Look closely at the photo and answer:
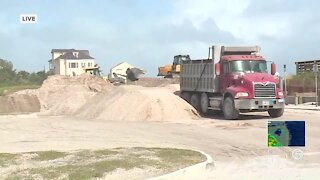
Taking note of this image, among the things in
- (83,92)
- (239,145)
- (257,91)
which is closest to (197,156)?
(239,145)

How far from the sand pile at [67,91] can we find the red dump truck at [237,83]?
11.9 meters

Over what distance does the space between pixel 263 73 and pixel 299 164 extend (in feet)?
49.5

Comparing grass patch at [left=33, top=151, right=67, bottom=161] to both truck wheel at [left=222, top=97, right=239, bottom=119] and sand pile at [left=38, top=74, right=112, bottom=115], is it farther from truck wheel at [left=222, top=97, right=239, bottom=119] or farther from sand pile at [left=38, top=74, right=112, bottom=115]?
sand pile at [left=38, top=74, right=112, bottom=115]

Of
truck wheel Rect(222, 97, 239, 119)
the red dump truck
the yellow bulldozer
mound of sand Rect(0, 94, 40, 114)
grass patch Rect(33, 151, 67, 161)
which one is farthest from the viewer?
the yellow bulldozer

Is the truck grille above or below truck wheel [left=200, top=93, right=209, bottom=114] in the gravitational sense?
above

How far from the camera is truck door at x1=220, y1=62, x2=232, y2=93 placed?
27.8m

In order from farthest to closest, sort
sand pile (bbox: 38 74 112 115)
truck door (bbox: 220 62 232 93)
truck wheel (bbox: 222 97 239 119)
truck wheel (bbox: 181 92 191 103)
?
1. sand pile (bbox: 38 74 112 115)
2. truck wheel (bbox: 181 92 191 103)
3. truck door (bbox: 220 62 232 93)
4. truck wheel (bbox: 222 97 239 119)

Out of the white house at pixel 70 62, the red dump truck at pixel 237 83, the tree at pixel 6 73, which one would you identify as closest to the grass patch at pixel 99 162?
the red dump truck at pixel 237 83

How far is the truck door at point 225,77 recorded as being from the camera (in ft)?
91.1

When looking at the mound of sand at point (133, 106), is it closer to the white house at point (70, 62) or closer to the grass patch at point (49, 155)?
the grass patch at point (49, 155)

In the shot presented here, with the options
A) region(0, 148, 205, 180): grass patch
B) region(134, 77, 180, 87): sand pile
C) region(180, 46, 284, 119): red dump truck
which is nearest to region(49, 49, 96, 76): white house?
region(134, 77, 180, 87): sand pile

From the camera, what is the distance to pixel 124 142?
1816 cm

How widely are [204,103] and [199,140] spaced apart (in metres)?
11.8

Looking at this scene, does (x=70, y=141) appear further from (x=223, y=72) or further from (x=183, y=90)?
(x=183, y=90)
